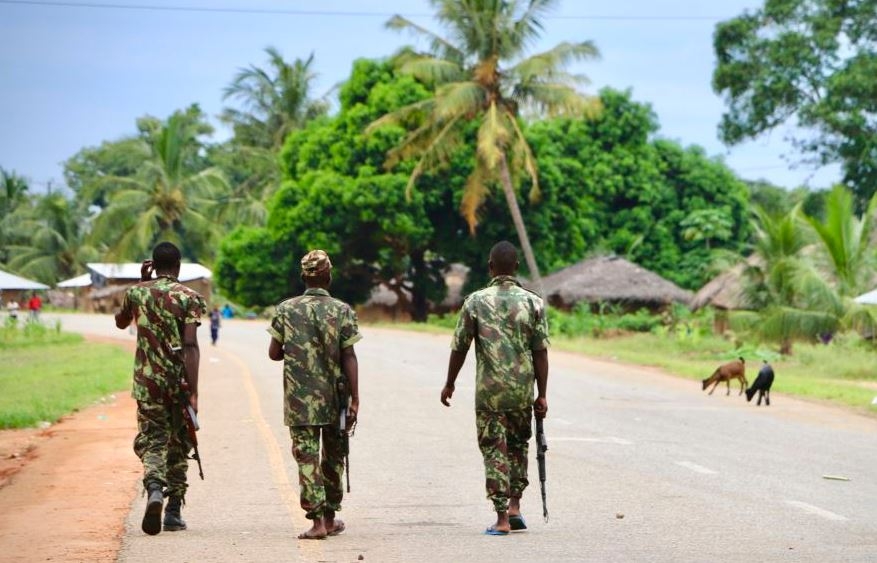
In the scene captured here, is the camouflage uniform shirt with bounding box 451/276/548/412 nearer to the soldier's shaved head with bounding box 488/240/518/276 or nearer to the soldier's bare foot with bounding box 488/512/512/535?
the soldier's shaved head with bounding box 488/240/518/276

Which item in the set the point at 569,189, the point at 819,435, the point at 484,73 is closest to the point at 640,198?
the point at 569,189

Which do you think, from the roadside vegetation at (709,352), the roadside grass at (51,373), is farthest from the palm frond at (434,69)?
the roadside grass at (51,373)

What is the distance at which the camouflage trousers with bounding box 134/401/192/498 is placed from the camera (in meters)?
8.16

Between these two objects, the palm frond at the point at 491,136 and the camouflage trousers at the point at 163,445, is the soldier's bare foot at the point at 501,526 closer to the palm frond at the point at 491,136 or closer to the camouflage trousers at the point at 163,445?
the camouflage trousers at the point at 163,445

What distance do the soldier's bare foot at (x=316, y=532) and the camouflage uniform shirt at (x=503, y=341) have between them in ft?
3.92

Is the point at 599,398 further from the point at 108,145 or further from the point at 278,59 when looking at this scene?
the point at 108,145

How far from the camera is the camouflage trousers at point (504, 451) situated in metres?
8.18

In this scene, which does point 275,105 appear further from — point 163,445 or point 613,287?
point 163,445

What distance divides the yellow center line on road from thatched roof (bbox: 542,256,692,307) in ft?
94.5

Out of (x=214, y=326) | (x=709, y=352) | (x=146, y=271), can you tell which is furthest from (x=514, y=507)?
(x=214, y=326)

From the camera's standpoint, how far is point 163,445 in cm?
830

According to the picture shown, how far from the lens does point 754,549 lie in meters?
7.61

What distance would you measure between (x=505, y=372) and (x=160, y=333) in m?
2.16

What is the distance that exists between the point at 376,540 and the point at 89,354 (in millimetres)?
26453
